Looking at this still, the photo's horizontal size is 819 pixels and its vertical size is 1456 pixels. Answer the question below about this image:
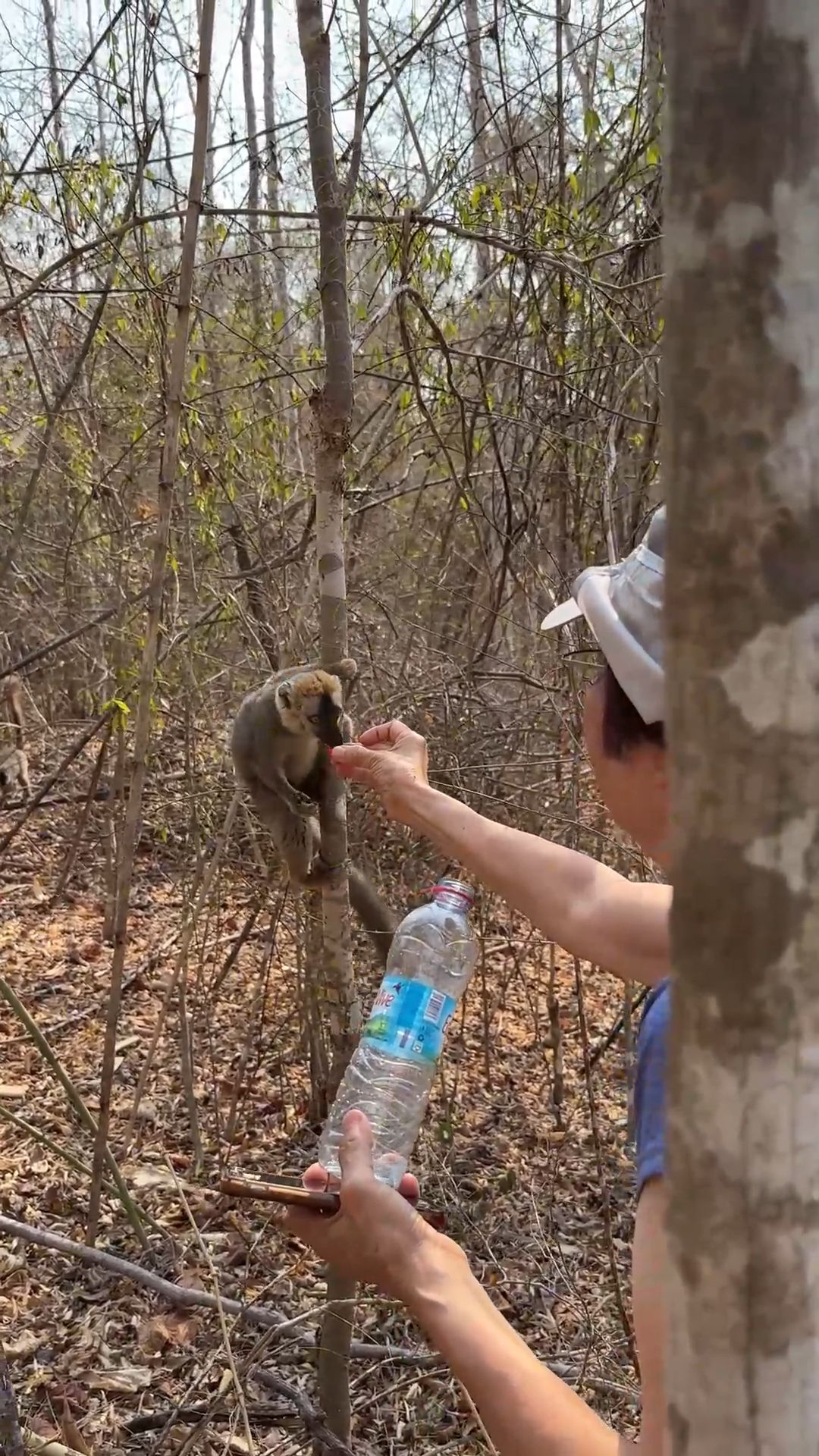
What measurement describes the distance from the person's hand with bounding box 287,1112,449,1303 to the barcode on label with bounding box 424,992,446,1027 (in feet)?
0.91

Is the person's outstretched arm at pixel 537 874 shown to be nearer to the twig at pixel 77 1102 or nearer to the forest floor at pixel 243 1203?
the forest floor at pixel 243 1203

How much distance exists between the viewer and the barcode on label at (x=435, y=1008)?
1.89 metres

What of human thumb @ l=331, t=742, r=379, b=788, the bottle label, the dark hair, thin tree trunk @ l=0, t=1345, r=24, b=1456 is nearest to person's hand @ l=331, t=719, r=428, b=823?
Answer: human thumb @ l=331, t=742, r=379, b=788

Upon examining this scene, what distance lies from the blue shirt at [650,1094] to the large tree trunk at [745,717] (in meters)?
A: 0.61

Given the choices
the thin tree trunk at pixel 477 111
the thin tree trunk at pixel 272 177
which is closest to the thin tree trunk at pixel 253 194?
the thin tree trunk at pixel 272 177

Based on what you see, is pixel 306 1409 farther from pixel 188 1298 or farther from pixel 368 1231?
pixel 368 1231

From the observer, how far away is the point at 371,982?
4.90 metres

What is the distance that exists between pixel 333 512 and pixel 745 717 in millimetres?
2007

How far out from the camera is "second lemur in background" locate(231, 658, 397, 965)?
3721mm

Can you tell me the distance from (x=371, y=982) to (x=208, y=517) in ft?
7.85

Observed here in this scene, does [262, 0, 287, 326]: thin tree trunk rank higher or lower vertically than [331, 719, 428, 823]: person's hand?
higher

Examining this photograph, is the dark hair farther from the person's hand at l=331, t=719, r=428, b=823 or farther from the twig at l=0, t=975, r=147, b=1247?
the twig at l=0, t=975, r=147, b=1247

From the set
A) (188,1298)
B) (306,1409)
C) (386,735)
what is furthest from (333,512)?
(306,1409)

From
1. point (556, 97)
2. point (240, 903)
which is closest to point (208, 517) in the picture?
point (556, 97)
